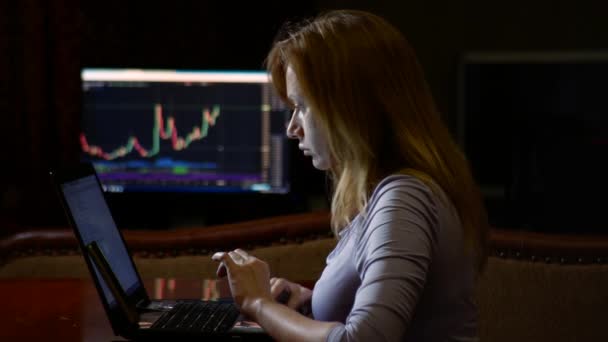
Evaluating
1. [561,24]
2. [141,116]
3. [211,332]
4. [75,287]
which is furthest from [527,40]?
[211,332]

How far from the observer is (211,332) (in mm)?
1263

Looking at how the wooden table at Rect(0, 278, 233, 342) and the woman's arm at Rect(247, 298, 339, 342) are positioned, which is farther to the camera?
the wooden table at Rect(0, 278, 233, 342)

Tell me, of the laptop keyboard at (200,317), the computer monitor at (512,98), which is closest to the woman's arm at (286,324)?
the laptop keyboard at (200,317)

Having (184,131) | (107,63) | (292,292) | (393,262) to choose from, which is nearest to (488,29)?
(184,131)

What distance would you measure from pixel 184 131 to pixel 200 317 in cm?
134

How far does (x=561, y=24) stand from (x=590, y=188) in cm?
100

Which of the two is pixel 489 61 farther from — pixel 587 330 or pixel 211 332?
pixel 211 332

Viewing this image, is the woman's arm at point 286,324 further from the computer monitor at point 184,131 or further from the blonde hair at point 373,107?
the computer monitor at point 184,131

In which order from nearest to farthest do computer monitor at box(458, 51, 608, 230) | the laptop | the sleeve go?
the sleeve, the laptop, computer monitor at box(458, 51, 608, 230)

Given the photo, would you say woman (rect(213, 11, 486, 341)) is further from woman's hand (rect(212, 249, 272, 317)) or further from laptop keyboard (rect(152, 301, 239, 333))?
laptop keyboard (rect(152, 301, 239, 333))

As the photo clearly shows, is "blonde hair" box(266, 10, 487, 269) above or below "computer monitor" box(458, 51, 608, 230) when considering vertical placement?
above

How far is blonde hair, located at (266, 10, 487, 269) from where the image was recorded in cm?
114

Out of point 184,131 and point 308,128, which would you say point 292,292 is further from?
point 184,131

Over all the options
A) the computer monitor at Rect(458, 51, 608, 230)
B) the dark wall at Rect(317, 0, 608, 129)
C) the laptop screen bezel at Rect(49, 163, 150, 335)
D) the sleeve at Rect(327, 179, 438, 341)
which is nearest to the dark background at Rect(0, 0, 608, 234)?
the computer monitor at Rect(458, 51, 608, 230)
